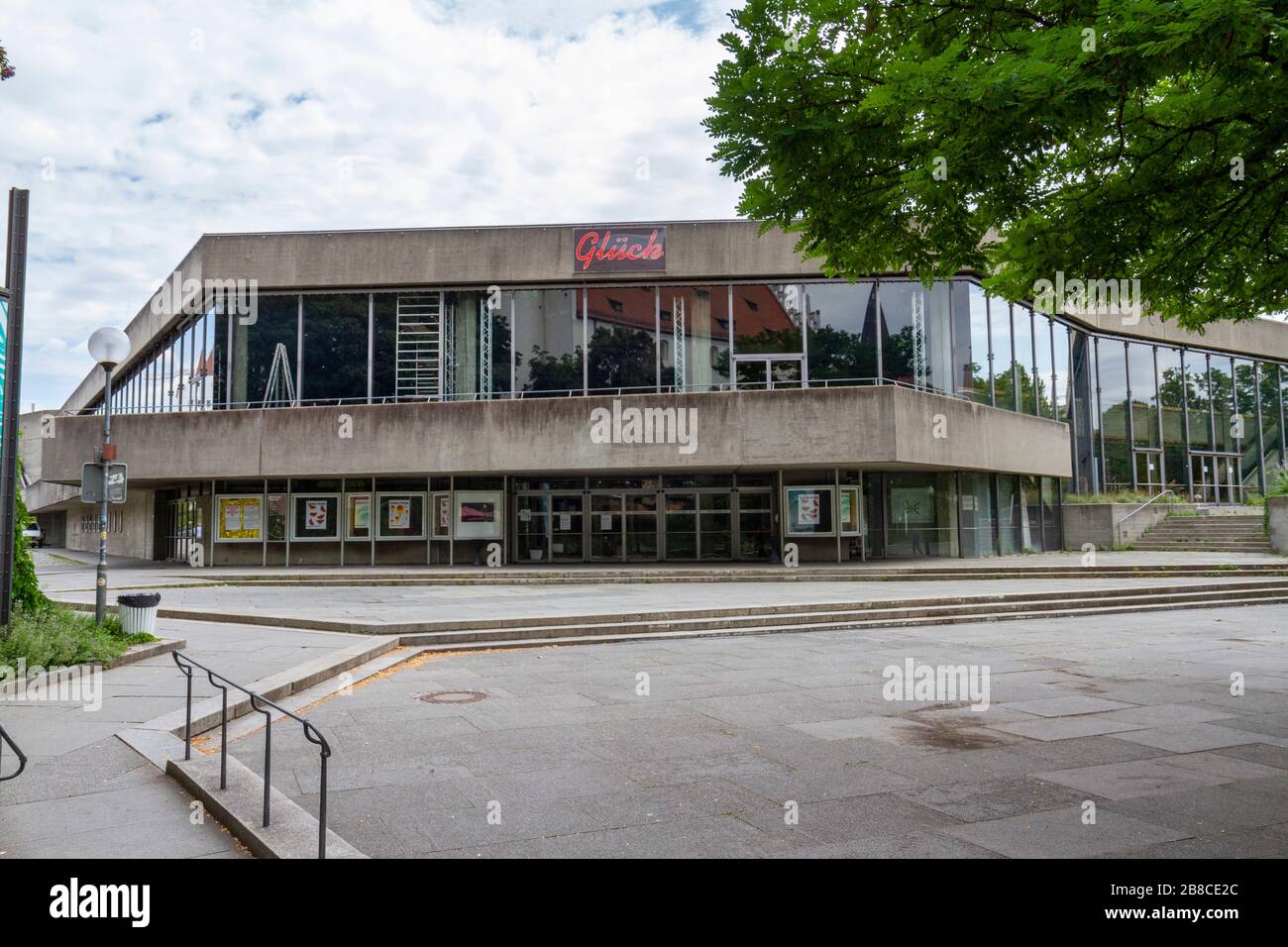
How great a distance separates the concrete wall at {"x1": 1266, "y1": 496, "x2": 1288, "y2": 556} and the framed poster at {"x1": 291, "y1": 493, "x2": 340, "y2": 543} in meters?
30.3

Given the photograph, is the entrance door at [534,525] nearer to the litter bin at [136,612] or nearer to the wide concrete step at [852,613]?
the wide concrete step at [852,613]

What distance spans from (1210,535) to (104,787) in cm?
3454

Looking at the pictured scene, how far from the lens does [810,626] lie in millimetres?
16391

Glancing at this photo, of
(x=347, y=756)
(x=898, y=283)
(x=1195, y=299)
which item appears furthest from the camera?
(x=898, y=283)

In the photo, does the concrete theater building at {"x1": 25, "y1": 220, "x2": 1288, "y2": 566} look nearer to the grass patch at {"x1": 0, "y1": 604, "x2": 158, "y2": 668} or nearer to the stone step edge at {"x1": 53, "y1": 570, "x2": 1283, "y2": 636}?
the stone step edge at {"x1": 53, "y1": 570, "x2": 1283, "y2": 636}

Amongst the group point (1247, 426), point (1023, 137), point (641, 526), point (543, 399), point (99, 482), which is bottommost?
point (641, 526)

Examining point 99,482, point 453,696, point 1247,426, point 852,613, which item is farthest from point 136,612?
point 1247,426

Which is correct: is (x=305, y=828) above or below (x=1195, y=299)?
below

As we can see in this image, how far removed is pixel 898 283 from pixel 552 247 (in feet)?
37.0

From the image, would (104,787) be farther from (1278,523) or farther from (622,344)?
(1278,523)

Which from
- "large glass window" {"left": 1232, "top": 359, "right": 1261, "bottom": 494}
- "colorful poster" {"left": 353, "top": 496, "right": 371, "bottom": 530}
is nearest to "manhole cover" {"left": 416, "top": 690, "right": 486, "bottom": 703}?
"colorful poster" {"left": 353, "top": 496, "right": 371, "bottom": 530}

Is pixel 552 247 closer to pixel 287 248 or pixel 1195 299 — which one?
pixel 287 248

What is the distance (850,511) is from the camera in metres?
28.8
